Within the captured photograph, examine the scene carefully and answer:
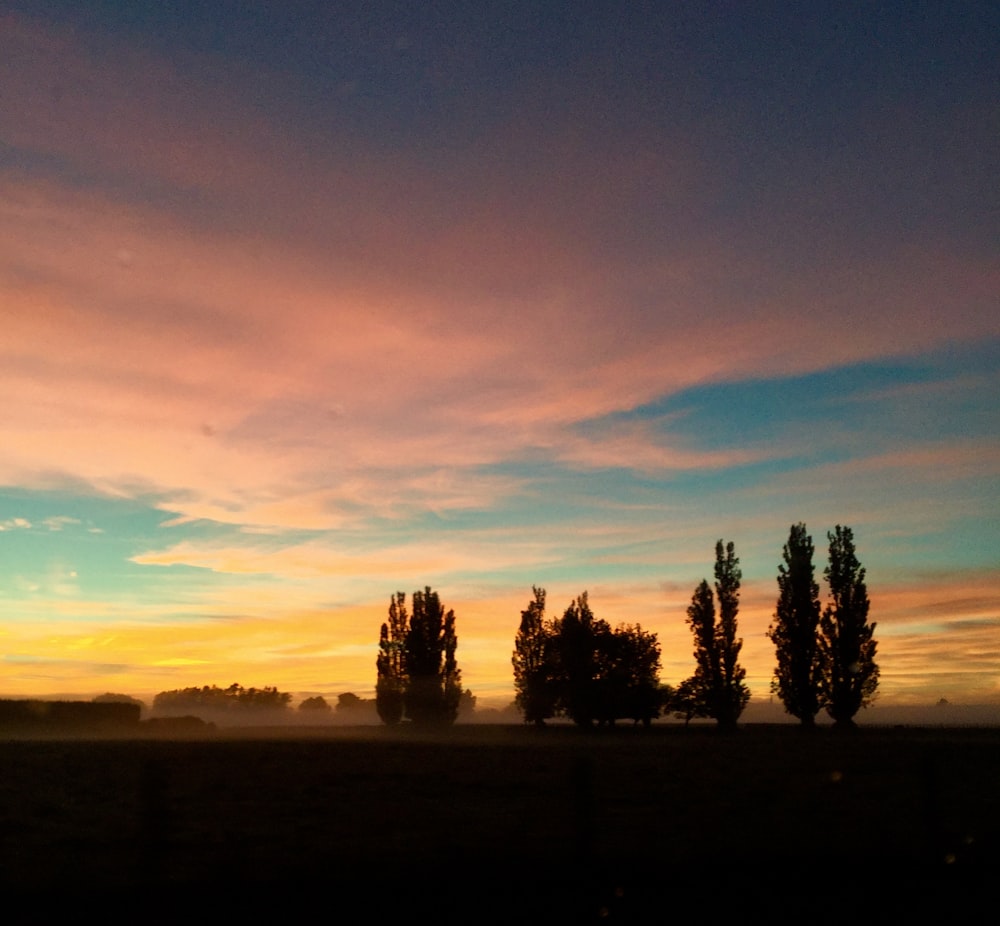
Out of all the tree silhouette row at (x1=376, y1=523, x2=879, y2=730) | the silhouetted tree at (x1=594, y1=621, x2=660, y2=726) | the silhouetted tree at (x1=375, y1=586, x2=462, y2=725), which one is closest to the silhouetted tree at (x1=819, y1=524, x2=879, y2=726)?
the tree silhouette row at (x1=376, y1=523, x2=879, y2=730)

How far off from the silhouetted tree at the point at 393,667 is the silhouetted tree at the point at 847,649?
43505 mm

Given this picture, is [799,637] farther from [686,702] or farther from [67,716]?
[67,716]

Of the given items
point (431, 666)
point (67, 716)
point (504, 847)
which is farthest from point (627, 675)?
point (504, 847)

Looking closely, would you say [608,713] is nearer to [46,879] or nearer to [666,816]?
[666,816]

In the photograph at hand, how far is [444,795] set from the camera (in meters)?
23.8

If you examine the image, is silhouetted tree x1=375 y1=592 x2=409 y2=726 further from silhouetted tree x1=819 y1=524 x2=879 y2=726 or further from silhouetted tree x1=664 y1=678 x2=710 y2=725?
silhouetted tree x1=819 y1=524 x2=879 y2=726

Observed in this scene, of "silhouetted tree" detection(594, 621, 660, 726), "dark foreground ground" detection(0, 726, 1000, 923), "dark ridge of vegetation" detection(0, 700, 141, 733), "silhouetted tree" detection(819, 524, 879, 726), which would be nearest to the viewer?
"dark foreground ground" detection(0, 726, 1000, 923)

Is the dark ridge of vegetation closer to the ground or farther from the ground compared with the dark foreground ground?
closer to the ground

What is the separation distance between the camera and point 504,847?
1438 centimetres

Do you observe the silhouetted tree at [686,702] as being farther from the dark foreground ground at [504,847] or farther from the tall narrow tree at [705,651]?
the dark foreground ground at [504,847]

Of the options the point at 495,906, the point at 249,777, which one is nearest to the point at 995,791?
the point at 495,906

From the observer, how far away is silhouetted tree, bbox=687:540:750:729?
73.2m

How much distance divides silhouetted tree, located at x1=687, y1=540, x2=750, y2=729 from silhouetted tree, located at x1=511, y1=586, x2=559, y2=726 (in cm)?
1884

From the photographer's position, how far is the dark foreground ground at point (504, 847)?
1031cm
